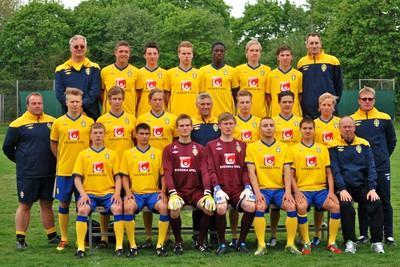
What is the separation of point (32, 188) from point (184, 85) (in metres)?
2.30

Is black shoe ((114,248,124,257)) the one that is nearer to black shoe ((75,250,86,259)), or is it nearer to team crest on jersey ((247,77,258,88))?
black shoe ((75,250,86,259))

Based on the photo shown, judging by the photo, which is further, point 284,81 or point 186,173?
point 284,81

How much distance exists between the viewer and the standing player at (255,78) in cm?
852

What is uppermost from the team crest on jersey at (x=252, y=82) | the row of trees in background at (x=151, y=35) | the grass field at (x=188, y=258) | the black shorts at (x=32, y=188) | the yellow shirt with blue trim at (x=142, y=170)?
the row of trees in background at (x=151, y=35)

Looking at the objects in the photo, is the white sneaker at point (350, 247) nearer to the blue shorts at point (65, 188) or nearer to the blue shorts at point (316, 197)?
the blue shorts at point (316, 197)

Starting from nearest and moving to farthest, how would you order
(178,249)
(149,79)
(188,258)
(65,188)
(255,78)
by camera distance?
(188,258) < (178,249) < (65,188) < (149,79) < (255,78)

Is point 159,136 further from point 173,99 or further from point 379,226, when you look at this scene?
point 379,226

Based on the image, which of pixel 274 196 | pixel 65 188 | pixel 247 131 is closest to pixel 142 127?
pixel 65 188

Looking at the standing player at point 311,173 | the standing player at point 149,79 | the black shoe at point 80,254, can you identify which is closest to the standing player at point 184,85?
the standing player at point 149,79

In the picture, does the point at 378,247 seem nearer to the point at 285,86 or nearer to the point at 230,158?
the point at 230,158

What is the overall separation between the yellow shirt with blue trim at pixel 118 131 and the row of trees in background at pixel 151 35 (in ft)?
118

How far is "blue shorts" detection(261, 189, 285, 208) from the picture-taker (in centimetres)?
747

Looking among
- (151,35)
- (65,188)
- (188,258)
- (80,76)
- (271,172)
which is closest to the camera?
(188,258)

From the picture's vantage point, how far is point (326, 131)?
796 centimetres
